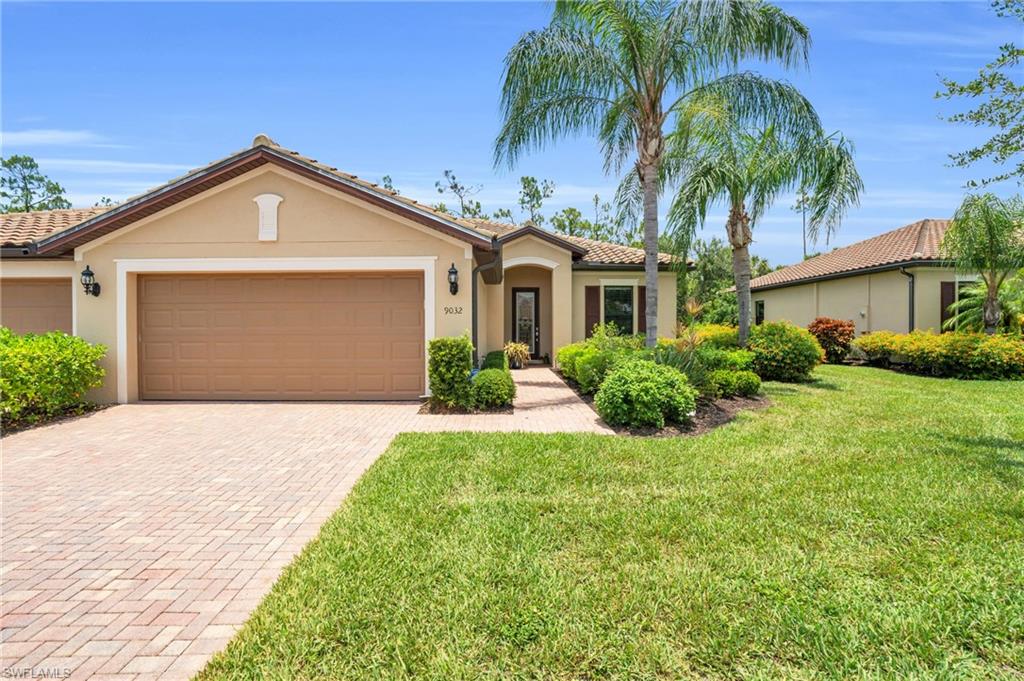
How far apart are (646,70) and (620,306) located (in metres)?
8.81

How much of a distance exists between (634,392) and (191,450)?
644 centimetres

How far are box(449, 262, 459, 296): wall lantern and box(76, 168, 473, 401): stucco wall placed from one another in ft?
0.40

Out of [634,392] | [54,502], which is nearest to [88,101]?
[54,502]

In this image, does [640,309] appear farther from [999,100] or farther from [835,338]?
[999,100]

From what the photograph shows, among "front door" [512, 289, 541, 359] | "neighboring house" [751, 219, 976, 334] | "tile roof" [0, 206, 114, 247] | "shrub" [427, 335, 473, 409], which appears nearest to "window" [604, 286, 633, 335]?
"front door" [512, 289, 541, 359]

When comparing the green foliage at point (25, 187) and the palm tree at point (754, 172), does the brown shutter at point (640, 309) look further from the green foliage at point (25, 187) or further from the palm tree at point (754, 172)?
the green foliage at point (25, 187)

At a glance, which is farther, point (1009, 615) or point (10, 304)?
point (10, 304)

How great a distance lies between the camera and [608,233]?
133 feet

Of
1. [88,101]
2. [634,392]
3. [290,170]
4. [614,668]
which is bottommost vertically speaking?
[614,668]

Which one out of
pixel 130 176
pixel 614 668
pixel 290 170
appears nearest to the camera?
pixel 614 668

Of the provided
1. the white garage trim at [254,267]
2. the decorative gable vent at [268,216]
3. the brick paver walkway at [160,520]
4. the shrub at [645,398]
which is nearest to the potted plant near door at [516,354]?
the white garage trim at [254,267]

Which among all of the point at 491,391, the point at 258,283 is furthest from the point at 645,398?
the point at 258,283

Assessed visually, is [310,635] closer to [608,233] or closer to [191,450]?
[191,450]

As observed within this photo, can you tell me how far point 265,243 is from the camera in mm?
10734
